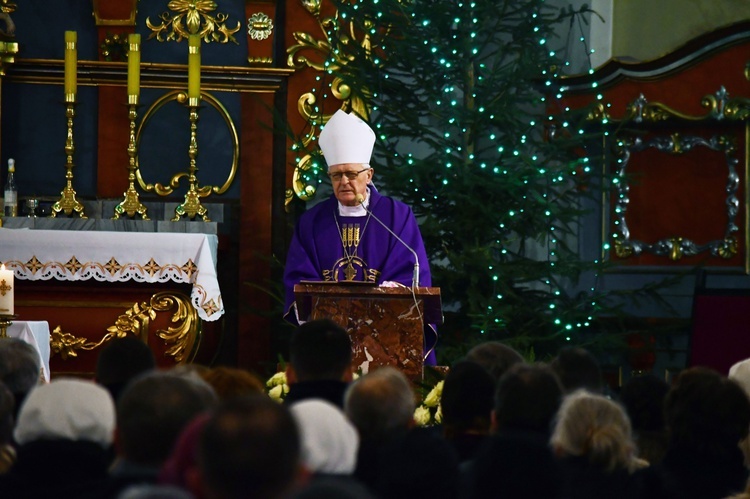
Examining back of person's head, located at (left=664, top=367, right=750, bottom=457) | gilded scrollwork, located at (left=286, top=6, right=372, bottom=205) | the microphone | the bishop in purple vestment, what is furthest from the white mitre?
back of person's head, located at (left=664, top=367, right=750, bottom=457)

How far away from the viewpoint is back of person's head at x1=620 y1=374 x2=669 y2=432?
4566 mm

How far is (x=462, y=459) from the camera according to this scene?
4086mm

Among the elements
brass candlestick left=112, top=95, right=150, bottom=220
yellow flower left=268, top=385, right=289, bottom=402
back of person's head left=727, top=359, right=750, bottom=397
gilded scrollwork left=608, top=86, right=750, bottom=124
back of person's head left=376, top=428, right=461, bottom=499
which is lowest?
yellow flower left=268, top=385, right=289, bottom=402

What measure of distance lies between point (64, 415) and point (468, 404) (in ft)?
4.52

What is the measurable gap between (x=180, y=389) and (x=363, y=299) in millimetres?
2914

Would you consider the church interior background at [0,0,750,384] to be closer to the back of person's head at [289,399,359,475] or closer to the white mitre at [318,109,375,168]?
the white mitre at [318,109,375,168]

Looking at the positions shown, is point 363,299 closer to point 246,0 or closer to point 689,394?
point 689,394

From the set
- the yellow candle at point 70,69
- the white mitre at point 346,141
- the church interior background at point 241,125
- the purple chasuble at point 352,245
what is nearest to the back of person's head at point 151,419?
the purple chasuble at point 352,245

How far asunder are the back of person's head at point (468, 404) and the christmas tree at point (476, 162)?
165 inches

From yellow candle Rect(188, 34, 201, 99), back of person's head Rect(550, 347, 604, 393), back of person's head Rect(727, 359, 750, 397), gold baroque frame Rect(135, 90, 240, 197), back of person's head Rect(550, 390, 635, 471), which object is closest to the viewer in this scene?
back of person's head Rect(550, 390, 635, 471)

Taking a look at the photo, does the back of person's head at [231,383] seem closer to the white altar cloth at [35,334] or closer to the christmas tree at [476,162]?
the white altar cloth at [35,334]

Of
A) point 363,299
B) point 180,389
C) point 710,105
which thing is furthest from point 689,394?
point 710,105

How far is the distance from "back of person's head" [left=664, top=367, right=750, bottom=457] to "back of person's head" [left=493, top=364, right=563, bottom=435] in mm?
397

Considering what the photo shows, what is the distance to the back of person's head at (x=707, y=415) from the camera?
4.01 meters
